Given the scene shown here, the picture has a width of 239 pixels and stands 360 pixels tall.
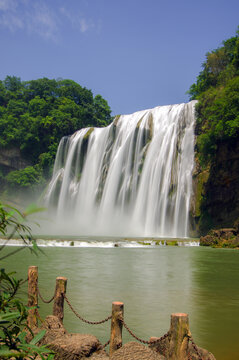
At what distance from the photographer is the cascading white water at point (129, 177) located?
28344 mm

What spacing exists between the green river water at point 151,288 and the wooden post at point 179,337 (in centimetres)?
214

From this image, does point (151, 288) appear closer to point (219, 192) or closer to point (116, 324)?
point (116, 324)

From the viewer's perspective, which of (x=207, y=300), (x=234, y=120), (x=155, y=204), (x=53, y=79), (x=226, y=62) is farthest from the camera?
(x=53, y=79)

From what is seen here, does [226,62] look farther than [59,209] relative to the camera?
No

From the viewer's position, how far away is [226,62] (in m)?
34.2

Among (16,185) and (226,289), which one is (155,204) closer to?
(226,289)

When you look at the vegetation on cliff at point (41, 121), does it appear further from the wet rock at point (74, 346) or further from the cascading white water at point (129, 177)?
the wet rock at point (74, 346)

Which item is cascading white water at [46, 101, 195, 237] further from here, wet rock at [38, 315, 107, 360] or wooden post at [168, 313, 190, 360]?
wooden post at [168, 313, 190, 360]

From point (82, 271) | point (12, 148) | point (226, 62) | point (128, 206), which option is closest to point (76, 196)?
point (128, 206)

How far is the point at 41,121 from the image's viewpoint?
4828 cm

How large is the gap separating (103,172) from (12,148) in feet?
62.6

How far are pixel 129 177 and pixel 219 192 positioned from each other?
8.97m

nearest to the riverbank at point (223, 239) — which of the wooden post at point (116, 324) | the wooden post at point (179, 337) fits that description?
the wooden post at point (116, 324)

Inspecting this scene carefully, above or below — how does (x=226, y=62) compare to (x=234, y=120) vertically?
above
